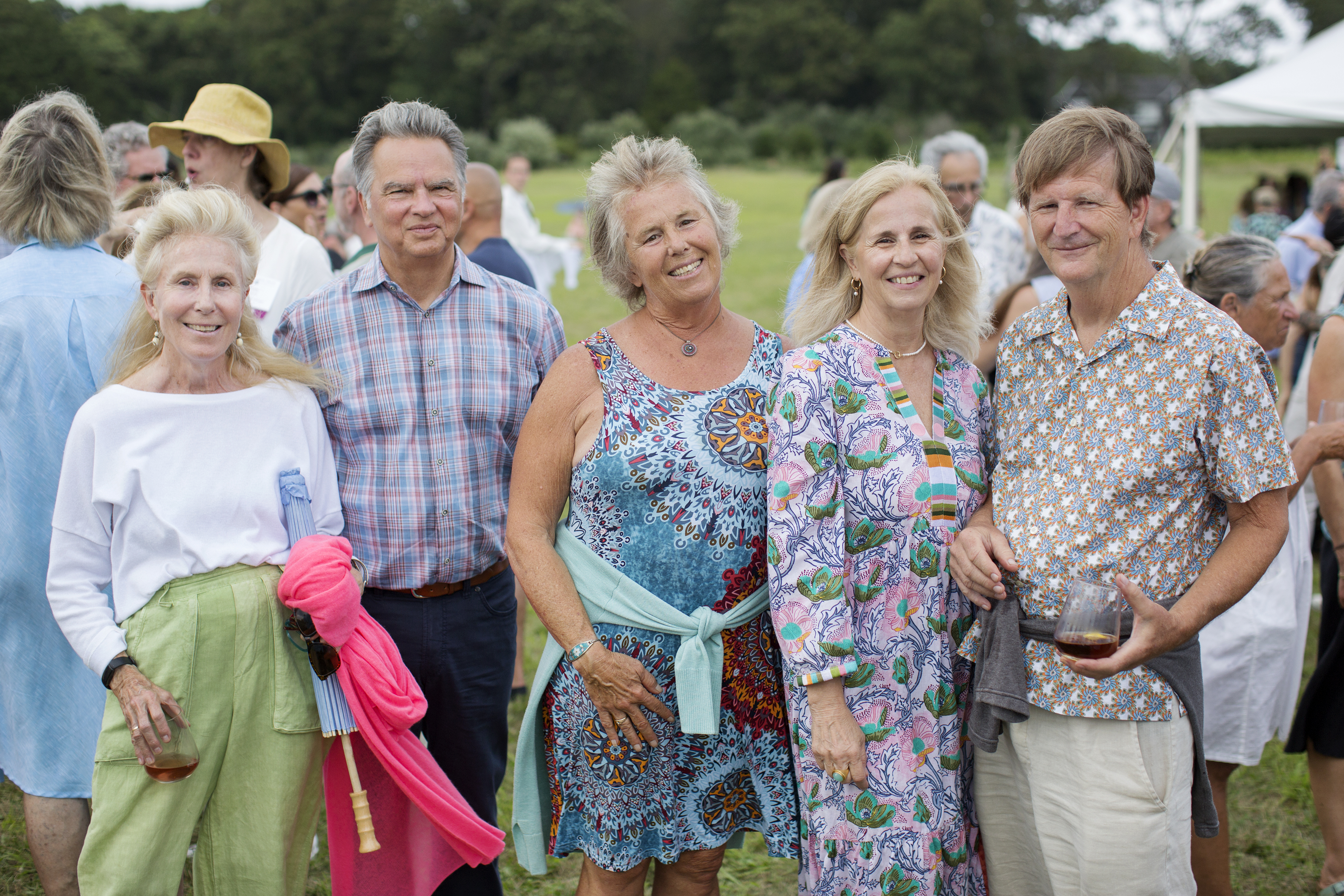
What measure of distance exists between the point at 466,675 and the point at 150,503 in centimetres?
99

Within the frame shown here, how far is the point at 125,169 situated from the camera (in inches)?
224

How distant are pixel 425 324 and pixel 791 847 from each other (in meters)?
1.74

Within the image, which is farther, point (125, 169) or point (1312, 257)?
point (1312, 257)

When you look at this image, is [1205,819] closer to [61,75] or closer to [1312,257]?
[1312,257]

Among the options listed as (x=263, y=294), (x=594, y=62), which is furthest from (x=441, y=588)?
(x=594, y=62)

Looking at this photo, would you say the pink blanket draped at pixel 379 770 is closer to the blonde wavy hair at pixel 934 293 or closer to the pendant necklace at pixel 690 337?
the pendant necklace at pixel 690 337

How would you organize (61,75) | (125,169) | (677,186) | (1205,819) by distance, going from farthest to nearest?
(61,75), (125,169), (677,186), (1205,819)

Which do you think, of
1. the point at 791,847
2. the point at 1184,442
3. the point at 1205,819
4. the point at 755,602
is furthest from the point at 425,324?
the point at 1205,819

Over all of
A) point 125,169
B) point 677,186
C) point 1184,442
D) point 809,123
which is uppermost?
point 809,123

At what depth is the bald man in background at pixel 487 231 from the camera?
5.24 metres

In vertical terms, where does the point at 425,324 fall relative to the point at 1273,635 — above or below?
above

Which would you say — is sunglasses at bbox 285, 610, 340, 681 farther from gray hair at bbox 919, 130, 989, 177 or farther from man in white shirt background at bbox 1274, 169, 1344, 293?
man in white shirt background at bbox 1274, 169, 1344, 293

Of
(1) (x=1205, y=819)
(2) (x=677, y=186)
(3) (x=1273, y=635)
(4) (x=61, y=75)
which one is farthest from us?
(4) (x=61, y=75)

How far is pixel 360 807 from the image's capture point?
2.51m
